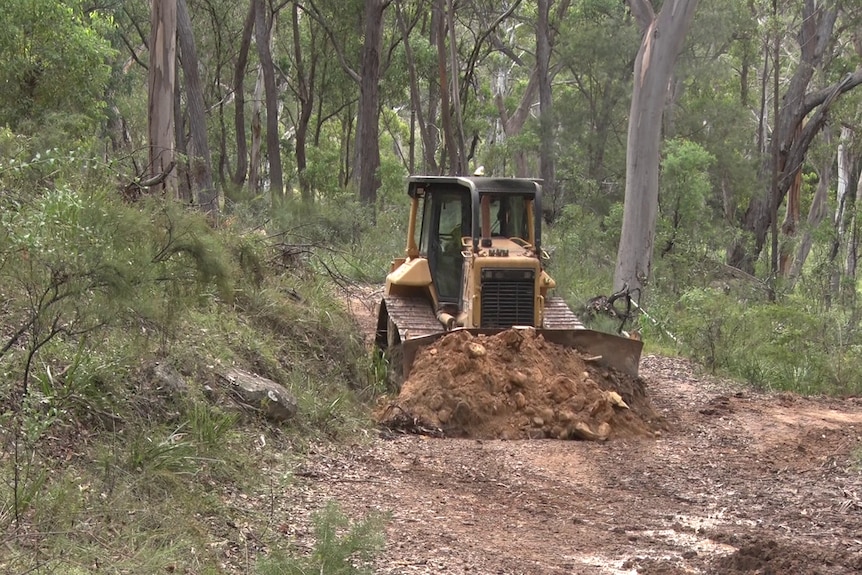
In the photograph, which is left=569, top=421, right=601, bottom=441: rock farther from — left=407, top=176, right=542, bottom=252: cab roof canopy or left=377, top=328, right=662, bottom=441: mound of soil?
left=407, top=176, right=542, bottom=252: cab roof canopy

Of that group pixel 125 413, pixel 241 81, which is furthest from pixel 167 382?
pixel 241 81

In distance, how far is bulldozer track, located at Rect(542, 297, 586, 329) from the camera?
37.6ft

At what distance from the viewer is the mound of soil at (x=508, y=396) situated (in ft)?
31.9

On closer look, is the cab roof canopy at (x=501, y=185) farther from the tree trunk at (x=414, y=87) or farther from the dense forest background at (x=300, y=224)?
the tree trunk at (x=414, y=87)

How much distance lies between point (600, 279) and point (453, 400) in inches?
481

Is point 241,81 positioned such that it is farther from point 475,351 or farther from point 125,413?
point 125,413

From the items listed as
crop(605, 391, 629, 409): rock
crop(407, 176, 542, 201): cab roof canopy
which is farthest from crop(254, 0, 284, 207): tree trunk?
crop(605, 391, 629, 409): rock

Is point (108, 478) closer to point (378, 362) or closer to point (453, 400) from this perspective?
point (453, 400)

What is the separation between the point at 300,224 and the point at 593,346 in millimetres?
12183

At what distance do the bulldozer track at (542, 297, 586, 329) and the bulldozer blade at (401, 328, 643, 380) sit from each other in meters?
0.56

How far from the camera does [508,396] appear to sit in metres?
9.95

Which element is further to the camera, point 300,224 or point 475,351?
point 300,224

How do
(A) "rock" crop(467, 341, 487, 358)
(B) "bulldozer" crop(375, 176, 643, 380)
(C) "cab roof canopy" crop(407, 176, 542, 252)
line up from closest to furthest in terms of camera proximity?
(A) "rock" crop(467, 341, 487, 358)
(B) "bulldozer" crop(375, 176, 643, 380)
(C) "cab roof canopy" crop(407, 176, 542, 252)

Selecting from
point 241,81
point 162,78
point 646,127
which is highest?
point 241,81
